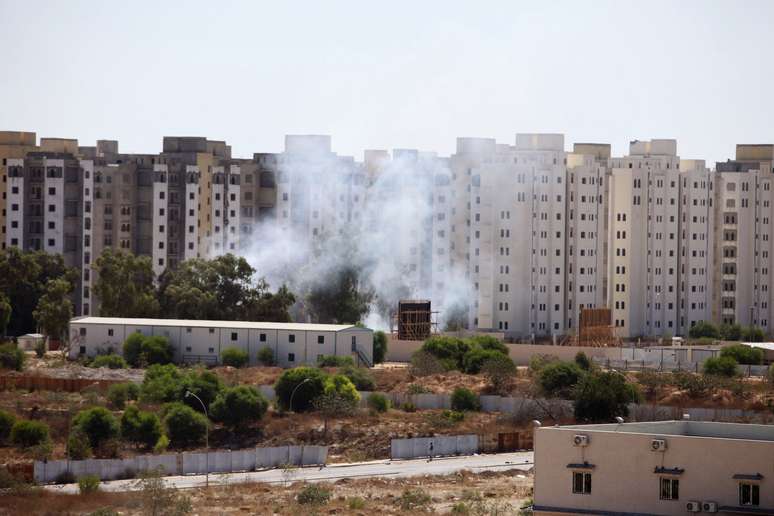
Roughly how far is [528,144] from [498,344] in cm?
2467

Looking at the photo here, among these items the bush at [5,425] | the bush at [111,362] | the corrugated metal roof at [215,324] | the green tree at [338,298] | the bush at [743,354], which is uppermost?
the green tree at [338,298]

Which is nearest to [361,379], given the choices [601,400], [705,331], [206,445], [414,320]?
[206,445]

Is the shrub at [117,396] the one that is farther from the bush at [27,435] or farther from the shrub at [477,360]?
the shrub at [477,360]

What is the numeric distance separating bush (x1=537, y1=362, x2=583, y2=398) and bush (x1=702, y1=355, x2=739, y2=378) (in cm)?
843

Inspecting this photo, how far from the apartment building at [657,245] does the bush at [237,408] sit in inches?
1820

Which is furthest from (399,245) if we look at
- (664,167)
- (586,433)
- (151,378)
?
(586,433)

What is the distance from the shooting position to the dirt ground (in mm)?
46344

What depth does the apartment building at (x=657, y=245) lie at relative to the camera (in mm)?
105000

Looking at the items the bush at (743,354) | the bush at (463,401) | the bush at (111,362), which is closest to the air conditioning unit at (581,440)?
the bush at (463,401)

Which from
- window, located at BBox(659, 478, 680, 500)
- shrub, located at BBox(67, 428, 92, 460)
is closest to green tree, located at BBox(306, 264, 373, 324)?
shrub, located at BBox(67, 428, 92, 460)

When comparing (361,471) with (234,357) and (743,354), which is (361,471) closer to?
(234,357)

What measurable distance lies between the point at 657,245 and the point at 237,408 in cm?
5066

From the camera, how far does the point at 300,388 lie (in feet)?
213

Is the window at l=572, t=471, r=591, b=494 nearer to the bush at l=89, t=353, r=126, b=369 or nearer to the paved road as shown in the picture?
the paved road
